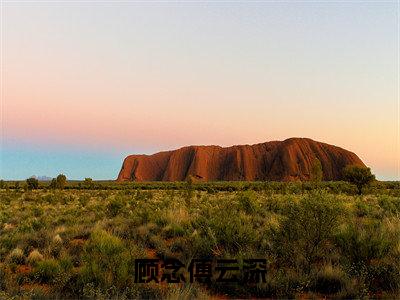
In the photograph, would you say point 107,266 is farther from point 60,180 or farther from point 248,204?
point 60,180

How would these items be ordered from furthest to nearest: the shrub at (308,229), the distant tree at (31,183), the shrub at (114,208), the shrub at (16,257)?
the distant tree at (31,183) → the shrub at (114,208) → the shrub at (16,257) → the shrub at (308,229)

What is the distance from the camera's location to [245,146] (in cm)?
14012

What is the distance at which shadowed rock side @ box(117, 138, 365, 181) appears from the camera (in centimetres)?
11975

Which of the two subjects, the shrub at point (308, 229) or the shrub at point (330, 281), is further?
the shrub at point (308, 229)

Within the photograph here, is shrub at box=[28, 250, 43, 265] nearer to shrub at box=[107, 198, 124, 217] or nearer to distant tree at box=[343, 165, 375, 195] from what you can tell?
shrub at box=[107, 198, 124, 217]

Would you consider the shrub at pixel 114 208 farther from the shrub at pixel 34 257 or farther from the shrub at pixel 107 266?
the shrub at pixel 107 266

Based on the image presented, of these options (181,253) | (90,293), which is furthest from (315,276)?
(90,293)

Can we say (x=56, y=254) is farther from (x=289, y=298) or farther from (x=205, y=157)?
(x=205, y=157)

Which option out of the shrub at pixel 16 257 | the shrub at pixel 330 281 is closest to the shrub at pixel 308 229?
the shrub at pixel 330 281

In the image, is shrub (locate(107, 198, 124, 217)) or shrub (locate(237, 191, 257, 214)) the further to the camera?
shrub (locate(107, 198, 124, 217))

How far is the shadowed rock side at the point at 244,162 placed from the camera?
11975 cm

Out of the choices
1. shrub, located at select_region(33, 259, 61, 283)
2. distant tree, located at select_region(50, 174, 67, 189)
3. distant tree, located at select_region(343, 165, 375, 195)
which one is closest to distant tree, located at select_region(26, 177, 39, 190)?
distant tree, located at select_region(50, 174, 67, 189)

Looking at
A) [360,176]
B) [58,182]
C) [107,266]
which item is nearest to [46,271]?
[107,266]

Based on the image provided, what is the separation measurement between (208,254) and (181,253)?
0.80 m
